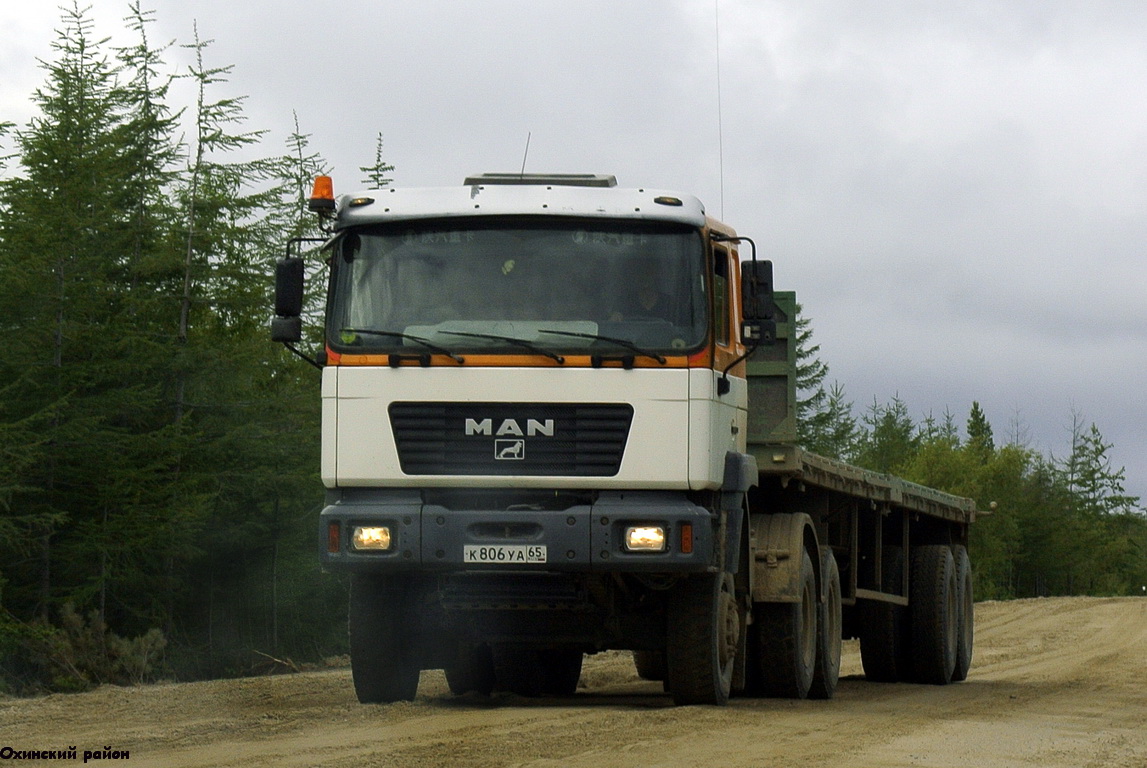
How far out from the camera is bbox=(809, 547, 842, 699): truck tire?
44.2 ft

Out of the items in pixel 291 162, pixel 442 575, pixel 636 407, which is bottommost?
pixel 442 575

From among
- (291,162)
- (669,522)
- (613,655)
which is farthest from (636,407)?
(291,162)

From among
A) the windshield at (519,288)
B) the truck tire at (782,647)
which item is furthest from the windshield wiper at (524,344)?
the truck tire at (782,647)

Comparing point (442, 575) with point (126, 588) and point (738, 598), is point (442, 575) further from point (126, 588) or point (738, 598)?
point (126, 588)

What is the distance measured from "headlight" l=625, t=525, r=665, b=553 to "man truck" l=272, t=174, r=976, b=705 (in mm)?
12

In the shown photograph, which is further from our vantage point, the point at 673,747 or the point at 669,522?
the point at 669,522

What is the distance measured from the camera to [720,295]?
10711mm

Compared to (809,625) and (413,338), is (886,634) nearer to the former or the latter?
(809,625)

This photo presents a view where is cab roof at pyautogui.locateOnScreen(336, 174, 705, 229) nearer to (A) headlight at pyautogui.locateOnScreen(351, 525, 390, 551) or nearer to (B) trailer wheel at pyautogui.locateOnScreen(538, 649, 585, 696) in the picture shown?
(A) headlight at pyautogui.locateOnScreen(351, 525, 390, 551)

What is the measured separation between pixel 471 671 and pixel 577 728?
3419 millimetres

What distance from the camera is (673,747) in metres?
8.42

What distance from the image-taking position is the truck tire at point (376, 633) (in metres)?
11.0

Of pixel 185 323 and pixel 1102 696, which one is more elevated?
pixel 185 323

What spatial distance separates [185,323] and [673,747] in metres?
22.9
